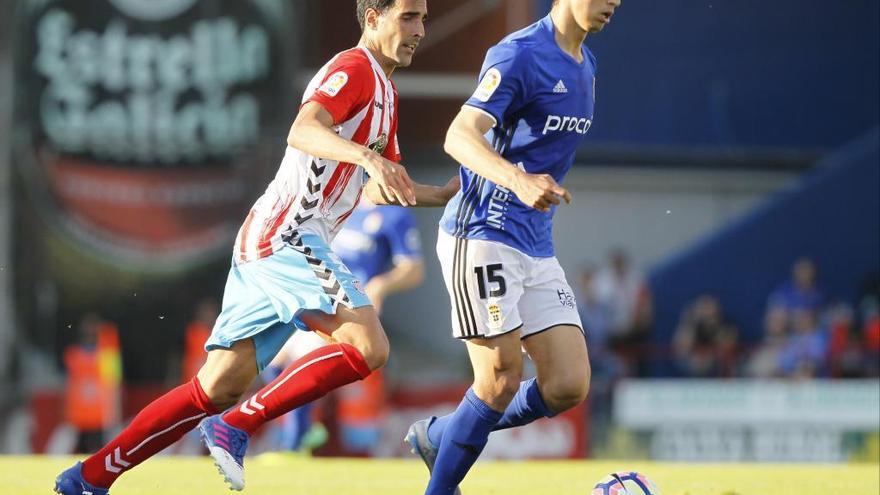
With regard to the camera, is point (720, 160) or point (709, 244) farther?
point (720, 160)

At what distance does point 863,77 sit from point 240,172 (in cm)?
944

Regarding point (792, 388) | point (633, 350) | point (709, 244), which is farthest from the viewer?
point (709, 244)

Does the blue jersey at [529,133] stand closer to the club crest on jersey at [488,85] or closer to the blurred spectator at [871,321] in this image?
the club crest on jersey at [488,85]

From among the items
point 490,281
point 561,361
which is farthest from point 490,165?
point 561,361

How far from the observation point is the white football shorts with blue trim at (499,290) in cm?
619

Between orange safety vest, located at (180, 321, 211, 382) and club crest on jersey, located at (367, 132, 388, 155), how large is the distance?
32.7 feet

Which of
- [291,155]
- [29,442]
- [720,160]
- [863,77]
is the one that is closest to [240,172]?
[29,442]

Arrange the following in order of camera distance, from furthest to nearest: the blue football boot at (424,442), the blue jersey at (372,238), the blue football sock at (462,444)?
the blue jersey at (372,238)
the blue football boot at (424,442)
the blue football sock at (462,444)

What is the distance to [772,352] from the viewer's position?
54.9 ft

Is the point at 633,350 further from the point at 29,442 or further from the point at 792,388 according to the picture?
the point at 29,442

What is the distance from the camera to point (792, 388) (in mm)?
15039

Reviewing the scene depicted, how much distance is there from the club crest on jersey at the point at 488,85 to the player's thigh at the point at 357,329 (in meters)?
0.94

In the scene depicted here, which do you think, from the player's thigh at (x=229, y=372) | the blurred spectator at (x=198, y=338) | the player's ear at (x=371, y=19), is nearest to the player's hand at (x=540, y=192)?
the player's ear at (x=371, y=19)

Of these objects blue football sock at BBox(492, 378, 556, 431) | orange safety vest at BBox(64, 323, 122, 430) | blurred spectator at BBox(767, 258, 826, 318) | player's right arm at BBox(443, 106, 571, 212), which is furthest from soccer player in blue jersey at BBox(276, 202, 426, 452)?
blurred spectator at BBox(767, 258, 826, 318)
